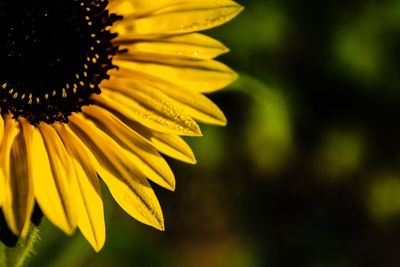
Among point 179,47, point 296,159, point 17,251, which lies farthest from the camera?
Result: point 296,159

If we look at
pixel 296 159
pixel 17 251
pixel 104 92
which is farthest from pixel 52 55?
pixel 296 159

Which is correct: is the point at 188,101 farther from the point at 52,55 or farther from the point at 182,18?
the point at 52,55

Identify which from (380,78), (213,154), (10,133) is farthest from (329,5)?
(10,133)

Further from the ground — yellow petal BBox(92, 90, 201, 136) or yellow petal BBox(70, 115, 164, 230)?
yellow petal BBox(92, 90, 201, 136)

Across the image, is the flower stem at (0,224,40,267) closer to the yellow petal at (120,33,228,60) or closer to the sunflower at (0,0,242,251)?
the sunflower at (0,0,242,251)

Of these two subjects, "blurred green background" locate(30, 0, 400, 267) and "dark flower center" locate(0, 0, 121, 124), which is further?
"blurred green background" locate(30, 0, 400, 267)

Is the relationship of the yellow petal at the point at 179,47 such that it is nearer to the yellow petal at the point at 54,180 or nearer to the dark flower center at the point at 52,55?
the dark flower center at the point at 52,55

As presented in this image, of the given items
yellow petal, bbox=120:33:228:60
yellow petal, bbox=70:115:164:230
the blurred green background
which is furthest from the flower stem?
the blurred green background
